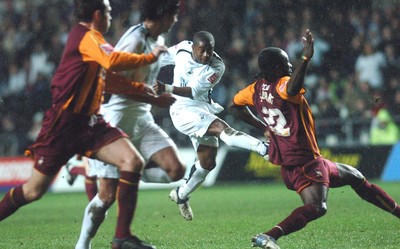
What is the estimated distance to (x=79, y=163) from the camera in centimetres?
1513

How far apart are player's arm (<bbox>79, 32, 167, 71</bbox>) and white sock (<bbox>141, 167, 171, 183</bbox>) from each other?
3.79 feet

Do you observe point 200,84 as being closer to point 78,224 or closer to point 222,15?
point 78,224

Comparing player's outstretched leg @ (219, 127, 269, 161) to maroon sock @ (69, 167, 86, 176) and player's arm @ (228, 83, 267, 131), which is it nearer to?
player's arm @ (228, 83, 267, 131)

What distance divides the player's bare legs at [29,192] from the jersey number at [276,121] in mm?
2156

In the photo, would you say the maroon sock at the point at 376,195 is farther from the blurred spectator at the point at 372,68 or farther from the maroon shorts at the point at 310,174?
the blurred spectator at the point at 372,68

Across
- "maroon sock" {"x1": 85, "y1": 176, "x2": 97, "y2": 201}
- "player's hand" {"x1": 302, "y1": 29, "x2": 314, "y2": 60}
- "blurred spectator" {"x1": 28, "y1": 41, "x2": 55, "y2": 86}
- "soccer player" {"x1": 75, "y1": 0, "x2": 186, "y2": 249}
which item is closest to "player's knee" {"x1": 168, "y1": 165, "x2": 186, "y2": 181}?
"soccer player" {"x1": 75, "y1": 0, "x2": 186, "y2": 249}

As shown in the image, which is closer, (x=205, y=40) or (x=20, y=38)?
(x=205, y=40)

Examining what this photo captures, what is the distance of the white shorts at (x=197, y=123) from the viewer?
35.8 feet

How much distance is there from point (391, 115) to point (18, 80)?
28.8 feet

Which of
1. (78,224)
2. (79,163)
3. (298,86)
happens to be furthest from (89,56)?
(79,163)

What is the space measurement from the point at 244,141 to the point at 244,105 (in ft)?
5.75

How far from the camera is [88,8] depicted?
277 inches

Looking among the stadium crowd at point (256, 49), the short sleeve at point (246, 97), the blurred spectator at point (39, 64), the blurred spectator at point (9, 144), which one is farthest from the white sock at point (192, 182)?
the blurred spectator at point (39, 64)

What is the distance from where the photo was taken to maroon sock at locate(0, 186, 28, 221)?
709 centimetres
